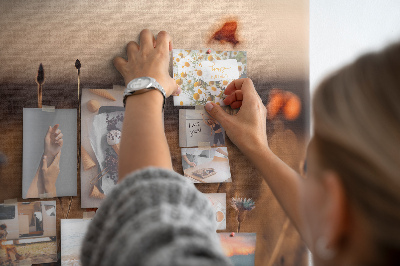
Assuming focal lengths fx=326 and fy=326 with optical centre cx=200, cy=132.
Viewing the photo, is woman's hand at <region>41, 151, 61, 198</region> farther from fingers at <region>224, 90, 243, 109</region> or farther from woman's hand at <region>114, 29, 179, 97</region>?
fingers at <region>224, 90, 243, 109</region>

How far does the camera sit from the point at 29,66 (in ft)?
2.84

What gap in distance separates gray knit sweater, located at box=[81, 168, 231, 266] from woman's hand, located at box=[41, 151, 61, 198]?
410 millimetres

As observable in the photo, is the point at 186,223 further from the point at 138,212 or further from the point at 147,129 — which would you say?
the point at 147,129

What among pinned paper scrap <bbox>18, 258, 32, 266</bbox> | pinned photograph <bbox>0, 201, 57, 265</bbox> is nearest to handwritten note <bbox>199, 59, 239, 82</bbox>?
pinned photograph <bbox>0, 201, 57, 265</bbox>

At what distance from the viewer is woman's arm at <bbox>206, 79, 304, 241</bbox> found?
85cm

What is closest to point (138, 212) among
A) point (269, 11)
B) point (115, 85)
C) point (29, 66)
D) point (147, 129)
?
point (147, 129)

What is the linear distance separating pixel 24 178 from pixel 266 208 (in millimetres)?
661

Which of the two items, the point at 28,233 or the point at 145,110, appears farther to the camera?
the point at 28,233

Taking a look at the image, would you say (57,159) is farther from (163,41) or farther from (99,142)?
(163,41)

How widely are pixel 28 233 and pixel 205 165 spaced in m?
0.50

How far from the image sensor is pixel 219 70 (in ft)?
3.08

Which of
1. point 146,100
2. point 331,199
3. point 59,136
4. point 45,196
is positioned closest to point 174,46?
point 146,100

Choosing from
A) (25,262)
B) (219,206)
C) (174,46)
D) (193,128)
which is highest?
(174,46)

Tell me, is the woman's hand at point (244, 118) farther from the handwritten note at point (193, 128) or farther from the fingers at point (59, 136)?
the fingers at point (59, 136)
